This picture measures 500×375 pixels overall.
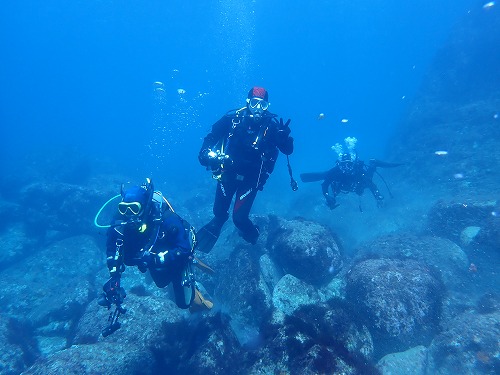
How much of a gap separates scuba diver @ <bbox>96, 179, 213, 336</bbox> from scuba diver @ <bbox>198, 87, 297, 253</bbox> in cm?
169

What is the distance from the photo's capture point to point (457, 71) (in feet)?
93.1

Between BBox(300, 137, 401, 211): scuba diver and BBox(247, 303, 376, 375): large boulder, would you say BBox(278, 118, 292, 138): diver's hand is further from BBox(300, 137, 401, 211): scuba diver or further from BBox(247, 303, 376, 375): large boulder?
BBox(300, 137, 401, 211): scuba diver

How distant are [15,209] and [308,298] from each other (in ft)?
66.5

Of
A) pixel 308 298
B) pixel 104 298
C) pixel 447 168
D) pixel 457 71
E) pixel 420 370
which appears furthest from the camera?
pixel 457 71

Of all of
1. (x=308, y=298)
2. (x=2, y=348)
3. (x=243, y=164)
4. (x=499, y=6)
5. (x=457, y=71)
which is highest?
(x=499, y=6)

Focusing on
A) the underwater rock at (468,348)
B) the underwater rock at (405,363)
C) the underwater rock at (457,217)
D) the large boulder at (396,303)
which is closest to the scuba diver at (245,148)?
the large boulder at (396,303)

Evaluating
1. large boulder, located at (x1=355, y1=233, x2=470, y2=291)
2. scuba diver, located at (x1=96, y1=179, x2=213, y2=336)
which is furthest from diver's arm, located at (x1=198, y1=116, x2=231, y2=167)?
large boulder, located at (x1=355, y1=233, x2=470, y2=291)

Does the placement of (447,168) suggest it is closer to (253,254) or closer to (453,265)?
(453,265)

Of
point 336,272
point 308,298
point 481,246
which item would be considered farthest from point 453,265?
point 308,298

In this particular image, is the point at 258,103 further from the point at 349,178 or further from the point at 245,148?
the point at 349,178

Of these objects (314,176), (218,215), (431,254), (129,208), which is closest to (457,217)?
(431,254)

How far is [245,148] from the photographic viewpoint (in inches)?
275

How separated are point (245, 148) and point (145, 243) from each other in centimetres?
308

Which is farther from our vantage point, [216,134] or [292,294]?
[292,294]
